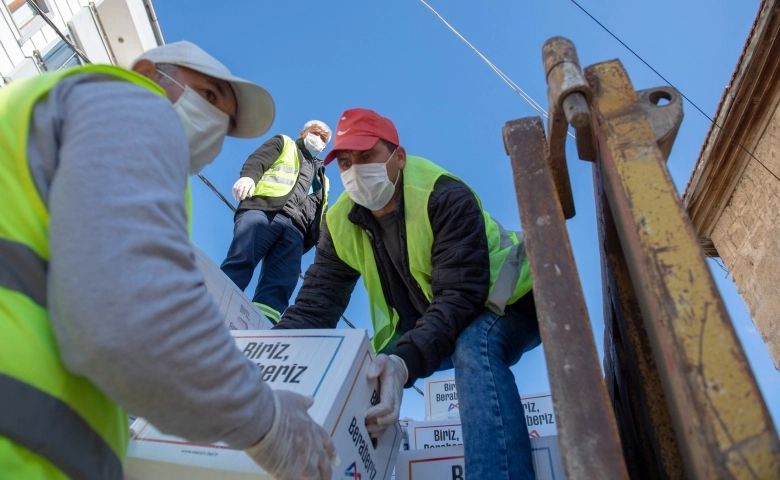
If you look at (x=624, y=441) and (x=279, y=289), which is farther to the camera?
(x=279, y=289)

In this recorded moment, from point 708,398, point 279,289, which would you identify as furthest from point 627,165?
point 279,289

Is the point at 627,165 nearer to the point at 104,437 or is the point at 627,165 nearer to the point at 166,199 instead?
the point at 166,199

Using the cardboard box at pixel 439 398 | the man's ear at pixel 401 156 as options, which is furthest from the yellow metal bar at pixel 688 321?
the cardboard box at pixel 439 398

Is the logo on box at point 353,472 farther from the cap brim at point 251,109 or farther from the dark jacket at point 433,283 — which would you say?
the cap brim at point 251,109

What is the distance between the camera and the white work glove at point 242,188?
4.05 m

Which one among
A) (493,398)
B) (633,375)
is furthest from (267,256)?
(633,375)

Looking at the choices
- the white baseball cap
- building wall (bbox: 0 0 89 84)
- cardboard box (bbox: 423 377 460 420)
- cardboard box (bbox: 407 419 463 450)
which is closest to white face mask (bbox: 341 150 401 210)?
the white baseball cap

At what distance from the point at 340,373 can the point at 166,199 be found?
0.81m

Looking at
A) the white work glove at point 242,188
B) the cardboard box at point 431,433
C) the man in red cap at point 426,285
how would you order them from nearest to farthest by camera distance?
the man in red cap at point 426,285, the cardboard box at point 431,433, the white work glove at point 242,188

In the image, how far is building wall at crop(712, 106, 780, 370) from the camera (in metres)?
4.57

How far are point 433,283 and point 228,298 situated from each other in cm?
108

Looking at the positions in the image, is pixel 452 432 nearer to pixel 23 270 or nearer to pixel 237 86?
pixel 237 86

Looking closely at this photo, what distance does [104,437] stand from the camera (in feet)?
3.10

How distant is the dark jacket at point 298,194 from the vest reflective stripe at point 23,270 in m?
3.31
